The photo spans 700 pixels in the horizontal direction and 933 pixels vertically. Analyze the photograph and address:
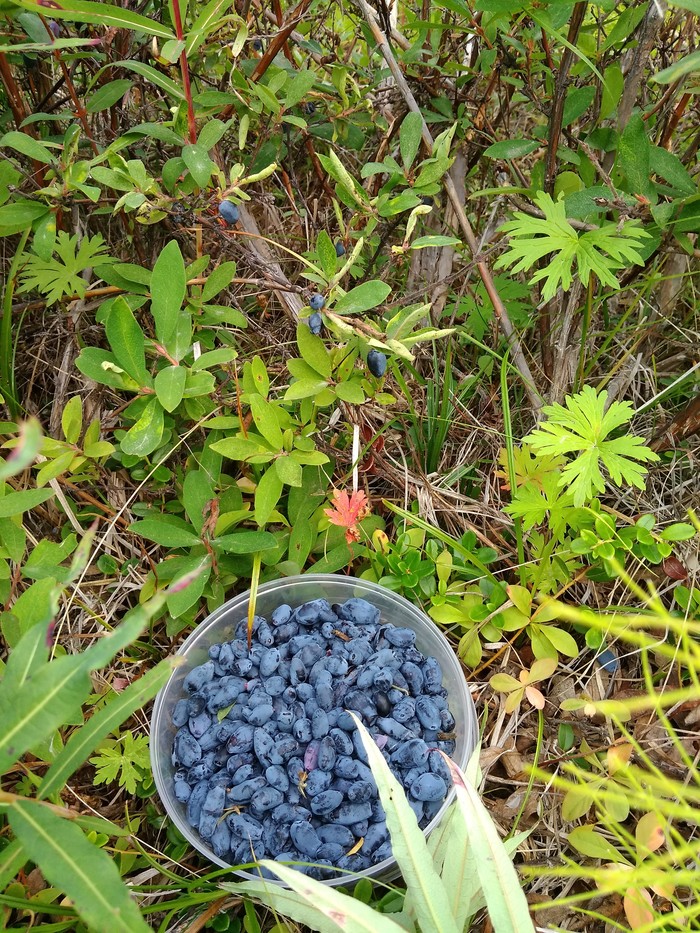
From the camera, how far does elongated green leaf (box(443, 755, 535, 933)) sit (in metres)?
0.87

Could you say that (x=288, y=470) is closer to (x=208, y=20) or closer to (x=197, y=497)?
(x=197, y=497)

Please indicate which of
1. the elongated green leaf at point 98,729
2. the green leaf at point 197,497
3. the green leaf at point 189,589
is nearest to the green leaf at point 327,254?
the green leaf at point 197,497

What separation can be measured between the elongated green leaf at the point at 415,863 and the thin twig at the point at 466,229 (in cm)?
92

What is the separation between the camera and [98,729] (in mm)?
852

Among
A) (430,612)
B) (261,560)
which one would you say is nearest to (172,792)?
(261,560)

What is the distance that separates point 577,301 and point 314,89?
2.45 feet

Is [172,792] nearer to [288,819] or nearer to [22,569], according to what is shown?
[288,819]

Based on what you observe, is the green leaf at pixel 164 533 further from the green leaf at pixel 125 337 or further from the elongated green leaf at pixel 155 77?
the elongated green leaf at pixel 155 77

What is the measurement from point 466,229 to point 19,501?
1040 mm

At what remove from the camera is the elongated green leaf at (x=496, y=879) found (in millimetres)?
871

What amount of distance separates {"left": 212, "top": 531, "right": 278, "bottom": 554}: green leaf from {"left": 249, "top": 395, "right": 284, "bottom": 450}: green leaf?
166 millimetres

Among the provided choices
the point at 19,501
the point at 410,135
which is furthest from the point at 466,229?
the point at 19,501

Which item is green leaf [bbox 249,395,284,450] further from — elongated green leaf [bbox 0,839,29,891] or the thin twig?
elongated green leaf [bbox 0,839,29,891]

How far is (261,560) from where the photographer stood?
1384 mm
